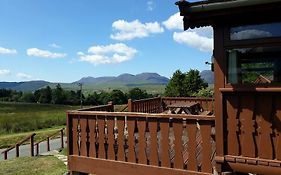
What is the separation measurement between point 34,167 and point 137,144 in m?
7.94

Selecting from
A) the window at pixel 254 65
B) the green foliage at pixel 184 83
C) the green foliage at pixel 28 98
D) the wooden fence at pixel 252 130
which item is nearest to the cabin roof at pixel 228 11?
the window at pixel 254 65

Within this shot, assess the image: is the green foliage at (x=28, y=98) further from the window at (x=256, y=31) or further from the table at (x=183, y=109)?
the window at (x=256, y=31)

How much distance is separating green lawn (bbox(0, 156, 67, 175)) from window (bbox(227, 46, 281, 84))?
8.42m

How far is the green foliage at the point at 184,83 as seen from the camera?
126 feet

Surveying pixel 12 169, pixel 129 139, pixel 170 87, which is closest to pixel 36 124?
pixel 170 87

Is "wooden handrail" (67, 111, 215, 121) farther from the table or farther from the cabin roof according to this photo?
the table

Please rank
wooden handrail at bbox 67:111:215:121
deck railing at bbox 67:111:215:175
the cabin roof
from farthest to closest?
deck railing at bbox 67:111:215:175
wooden handrail at bbox 67:111:215:121
the cabin roof

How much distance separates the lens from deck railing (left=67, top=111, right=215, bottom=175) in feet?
20.0

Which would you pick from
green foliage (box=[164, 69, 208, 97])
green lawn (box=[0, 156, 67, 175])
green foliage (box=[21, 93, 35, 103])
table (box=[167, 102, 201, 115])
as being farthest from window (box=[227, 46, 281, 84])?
green foliage (box=[21, 93, 35, 103])

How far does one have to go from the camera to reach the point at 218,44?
5590 mm

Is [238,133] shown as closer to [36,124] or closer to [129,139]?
[129,139]

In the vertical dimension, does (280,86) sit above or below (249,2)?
below

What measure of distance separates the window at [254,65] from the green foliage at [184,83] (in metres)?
31.6

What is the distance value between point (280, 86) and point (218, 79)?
941 mm
